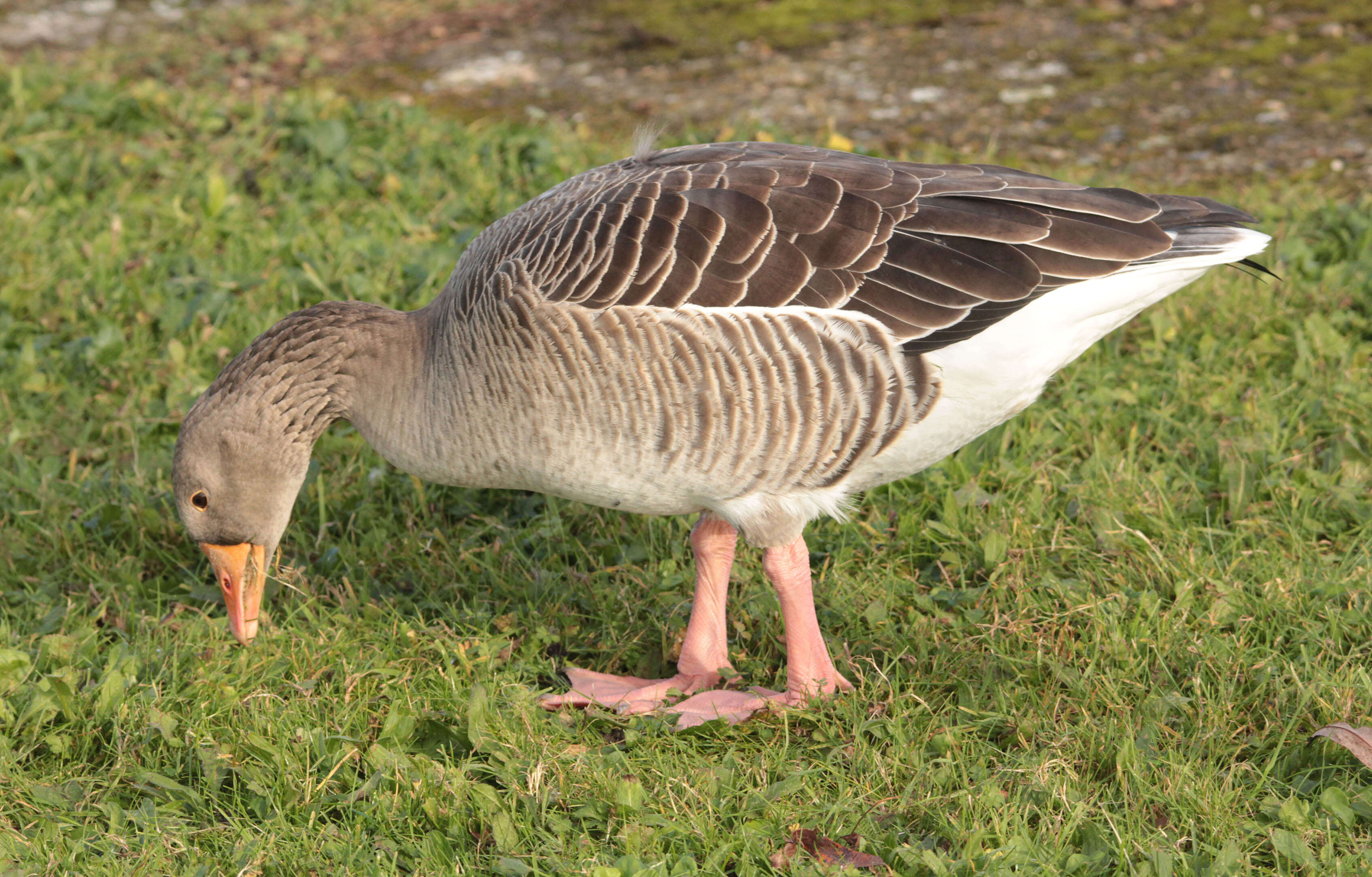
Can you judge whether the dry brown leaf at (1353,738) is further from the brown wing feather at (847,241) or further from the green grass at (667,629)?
the brown wing feather at (847,241)

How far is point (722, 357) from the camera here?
3.54 meters

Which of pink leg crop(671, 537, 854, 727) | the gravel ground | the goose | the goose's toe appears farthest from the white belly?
the gravel ground

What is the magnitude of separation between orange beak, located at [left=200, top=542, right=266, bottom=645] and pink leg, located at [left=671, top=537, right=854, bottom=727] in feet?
4.55

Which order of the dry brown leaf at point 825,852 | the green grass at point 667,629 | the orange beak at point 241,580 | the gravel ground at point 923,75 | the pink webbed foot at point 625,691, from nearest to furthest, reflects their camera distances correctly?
the dry brown leaf at point 825,852
the green grass at point 667,629
the pink webbed foot at point 625,691
the orange beak at point 241,580
the gravel ground at point 923,75

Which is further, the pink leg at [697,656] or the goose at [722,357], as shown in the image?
the pink leg at [697,656]

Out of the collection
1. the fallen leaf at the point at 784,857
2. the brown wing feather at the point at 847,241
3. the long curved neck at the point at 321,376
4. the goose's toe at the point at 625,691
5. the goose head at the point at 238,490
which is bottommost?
the goose's toe at the point at 625,691

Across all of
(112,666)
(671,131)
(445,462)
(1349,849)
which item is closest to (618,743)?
(445,462)

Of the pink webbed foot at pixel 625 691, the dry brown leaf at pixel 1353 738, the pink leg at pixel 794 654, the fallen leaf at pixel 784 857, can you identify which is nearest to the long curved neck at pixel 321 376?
the pink webbed foot at pixel 625 691

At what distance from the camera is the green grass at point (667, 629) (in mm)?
3172

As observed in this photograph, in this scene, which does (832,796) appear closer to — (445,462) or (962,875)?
(962,875)

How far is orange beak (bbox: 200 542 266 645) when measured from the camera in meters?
3.96

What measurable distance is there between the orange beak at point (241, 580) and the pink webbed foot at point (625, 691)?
3.24 ft

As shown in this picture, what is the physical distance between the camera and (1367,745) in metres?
3.19

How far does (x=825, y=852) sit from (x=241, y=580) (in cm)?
204
